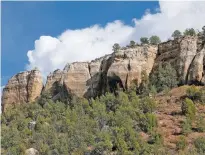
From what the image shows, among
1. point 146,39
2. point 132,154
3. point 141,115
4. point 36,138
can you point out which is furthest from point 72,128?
point 146,39

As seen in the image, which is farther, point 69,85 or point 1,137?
point 69,85

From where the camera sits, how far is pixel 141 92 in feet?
171

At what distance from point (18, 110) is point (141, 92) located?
56.6 feet

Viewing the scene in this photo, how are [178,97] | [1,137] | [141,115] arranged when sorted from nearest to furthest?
[141,115] → [1,137] → [178,97]

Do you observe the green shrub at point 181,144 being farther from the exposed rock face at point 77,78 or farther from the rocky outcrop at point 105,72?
the exposed rock face at point 77,78

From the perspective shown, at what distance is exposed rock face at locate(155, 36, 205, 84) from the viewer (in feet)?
166

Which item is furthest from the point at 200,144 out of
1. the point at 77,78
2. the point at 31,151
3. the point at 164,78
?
the point at 77,78

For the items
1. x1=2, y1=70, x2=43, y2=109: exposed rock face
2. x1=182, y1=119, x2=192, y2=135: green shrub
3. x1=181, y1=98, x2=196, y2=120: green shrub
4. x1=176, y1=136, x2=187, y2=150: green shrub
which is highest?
x1=2, y1=70, x2=43, y2=109: exposed rock face

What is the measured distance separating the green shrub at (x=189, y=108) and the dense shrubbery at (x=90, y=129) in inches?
124

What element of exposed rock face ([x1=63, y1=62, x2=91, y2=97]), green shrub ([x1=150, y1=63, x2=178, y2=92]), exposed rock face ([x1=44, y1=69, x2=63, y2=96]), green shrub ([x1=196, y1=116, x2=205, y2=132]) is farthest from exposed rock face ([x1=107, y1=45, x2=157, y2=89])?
green shrub ([x1=196, y1=116, x2=205, y2=132])

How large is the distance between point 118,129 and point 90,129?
162 inches

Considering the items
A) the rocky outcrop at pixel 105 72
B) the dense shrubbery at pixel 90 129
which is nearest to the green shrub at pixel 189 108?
the dense shrubbery at pixel 90 129

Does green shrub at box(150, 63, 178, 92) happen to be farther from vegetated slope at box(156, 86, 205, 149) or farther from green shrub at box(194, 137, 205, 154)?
green shrub at box(194, 137, 205, 154)

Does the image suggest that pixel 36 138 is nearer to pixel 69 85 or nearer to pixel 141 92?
pixel 141 92
